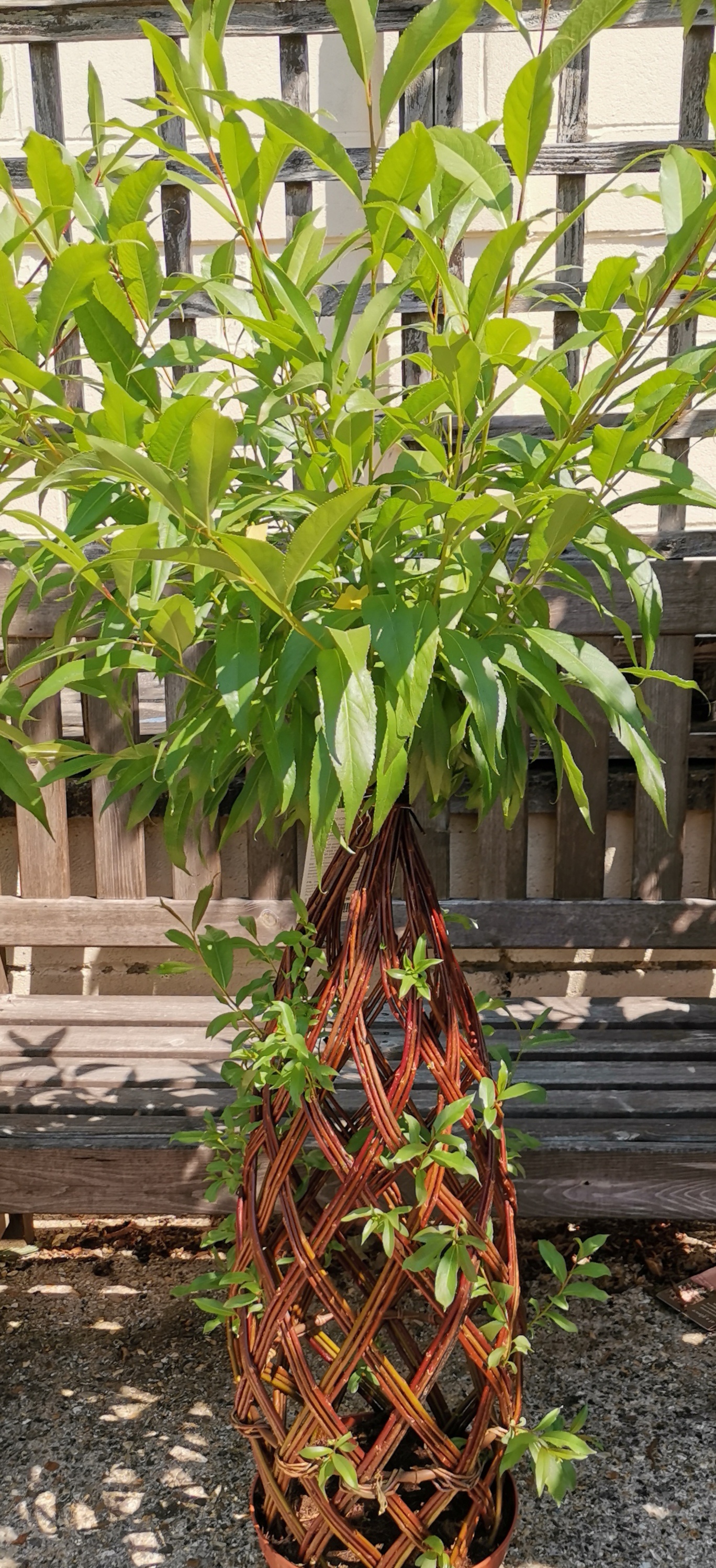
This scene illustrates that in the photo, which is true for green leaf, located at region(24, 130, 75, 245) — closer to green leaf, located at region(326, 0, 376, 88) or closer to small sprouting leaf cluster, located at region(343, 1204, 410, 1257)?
green leaf, located at region(326, 0, 376, 88)

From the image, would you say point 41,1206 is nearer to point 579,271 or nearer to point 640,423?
point 640,423

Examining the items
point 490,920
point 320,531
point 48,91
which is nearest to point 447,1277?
point 320,531

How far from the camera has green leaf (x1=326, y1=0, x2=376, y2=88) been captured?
72 cm

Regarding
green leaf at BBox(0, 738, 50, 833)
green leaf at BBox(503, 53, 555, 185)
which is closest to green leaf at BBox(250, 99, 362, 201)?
green leaf at BBox(503, 53, 555, 185)

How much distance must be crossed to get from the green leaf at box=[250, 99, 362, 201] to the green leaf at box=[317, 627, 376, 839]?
312 millimetres

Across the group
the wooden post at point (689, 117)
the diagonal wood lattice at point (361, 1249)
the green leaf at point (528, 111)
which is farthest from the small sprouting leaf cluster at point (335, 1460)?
the wooden post at point (689, 117)

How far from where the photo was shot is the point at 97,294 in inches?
31.6

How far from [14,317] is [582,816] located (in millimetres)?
1708

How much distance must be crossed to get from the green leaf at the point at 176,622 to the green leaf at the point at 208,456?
15 cm

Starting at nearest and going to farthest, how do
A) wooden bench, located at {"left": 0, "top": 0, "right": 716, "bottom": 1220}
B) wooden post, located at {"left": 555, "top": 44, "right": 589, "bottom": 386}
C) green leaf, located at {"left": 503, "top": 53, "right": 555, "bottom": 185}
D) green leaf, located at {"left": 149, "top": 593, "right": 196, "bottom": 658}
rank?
green leaf, located at {"left": 503, "top": 53, "right": 555, "bottom": 185} → green leaf, located at {"left": 149, "top": 593, "right": 196, "bottom": 658} → wooden bench, located at {"left": 0, "top": 0, "right": 716, "bottom": 1220} → wooden post, located at {"left": 555, "top": 44, "right": 589, "bottom": 386}

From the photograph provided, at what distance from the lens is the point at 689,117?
2.38m

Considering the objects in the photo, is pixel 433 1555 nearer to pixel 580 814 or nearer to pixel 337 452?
pixel 337 452

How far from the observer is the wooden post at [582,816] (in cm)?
219

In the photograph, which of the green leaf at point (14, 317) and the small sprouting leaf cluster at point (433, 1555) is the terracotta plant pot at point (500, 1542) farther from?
the green leaf at point (14, 317)
